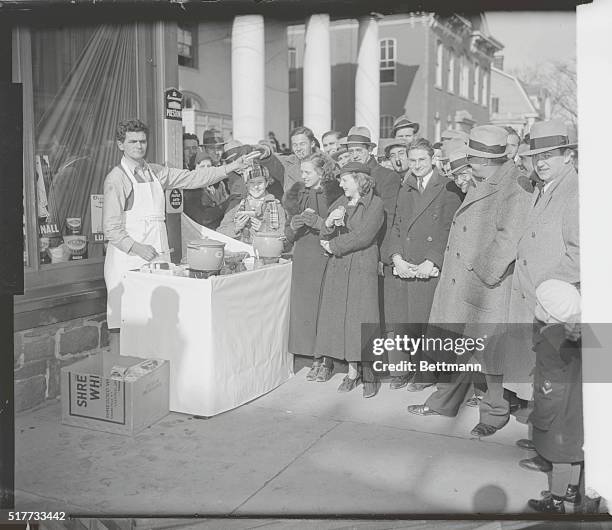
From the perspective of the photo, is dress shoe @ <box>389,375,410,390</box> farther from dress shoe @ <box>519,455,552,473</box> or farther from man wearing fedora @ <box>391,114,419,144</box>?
man wearing fedora @ <box>391,114,419,144</box>

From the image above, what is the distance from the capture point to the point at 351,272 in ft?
13.4

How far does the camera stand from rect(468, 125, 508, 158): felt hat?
3.60 meters

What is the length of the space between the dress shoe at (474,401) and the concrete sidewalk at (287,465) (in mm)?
37

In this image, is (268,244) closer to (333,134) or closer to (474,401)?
(333,134)

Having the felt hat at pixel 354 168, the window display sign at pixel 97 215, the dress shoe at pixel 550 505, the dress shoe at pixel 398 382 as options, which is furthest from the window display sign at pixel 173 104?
the dress shoe at pixel 550 505

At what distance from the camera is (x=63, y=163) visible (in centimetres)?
407

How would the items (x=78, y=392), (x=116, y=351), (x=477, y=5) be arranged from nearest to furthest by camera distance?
(x=477, y=5) < (x=78, y=392) < (x=116, y=351)

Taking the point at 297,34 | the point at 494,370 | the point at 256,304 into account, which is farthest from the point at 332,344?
the point at 297,34

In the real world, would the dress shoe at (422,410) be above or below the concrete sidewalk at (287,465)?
above

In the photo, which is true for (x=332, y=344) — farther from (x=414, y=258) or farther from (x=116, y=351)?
(x=116, y=351)

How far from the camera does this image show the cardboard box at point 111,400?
3.89 m

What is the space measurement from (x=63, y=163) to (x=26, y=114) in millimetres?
322

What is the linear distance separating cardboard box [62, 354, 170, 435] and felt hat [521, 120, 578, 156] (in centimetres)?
231

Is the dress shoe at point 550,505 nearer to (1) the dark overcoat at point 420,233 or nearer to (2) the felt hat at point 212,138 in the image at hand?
(1) the dark overcoat at point 420,233
